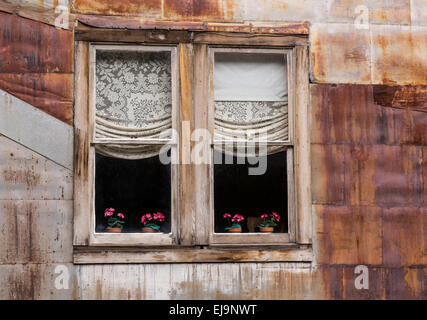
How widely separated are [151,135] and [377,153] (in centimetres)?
230

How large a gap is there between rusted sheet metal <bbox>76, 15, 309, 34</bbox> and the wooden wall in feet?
0.20

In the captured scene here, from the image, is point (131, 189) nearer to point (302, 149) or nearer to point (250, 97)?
point (250, 97)

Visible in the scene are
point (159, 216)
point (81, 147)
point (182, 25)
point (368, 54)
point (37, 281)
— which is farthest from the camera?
point (368, 54)

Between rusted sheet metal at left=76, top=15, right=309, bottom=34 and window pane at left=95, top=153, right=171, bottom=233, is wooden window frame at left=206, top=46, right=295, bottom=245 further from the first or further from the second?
window pane at left=95, top=153, right=171, bottom=233

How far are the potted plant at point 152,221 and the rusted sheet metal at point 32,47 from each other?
162 cm

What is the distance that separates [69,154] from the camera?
22.3ft

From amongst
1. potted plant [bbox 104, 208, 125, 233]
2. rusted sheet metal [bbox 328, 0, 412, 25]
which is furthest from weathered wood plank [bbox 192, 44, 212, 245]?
rusted sheet metal [bbox 328, 0, 412, 25]

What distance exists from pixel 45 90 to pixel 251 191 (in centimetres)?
227

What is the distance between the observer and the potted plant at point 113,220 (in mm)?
6870

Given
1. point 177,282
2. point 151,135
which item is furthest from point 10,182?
point 177,282

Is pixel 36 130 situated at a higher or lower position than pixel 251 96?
lower

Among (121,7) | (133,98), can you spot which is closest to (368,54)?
(133,98)

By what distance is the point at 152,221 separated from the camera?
695 cm

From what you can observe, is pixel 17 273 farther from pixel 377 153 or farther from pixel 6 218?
pixel 377 153
